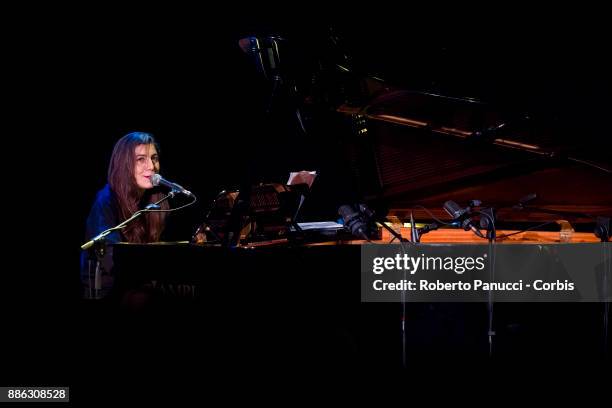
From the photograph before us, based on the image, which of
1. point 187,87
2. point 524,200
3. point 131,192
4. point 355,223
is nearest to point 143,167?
point 131,192

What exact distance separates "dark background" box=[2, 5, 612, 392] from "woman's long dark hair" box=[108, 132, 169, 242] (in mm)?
443

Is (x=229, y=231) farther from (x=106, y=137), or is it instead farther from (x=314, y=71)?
(x=106, y=137)

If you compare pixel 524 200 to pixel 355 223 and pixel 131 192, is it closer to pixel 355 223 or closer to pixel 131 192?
pixel 355 223

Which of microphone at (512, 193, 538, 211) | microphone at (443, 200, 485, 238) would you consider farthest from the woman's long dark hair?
microphone at (512, 193, 538, 211)

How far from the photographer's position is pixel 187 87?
4367 millimetres

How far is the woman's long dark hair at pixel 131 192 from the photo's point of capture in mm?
3609

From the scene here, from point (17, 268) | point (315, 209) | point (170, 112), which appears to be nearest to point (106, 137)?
point (170, 112)

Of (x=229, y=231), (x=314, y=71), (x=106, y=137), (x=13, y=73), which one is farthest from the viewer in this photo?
(x=106, y=137)

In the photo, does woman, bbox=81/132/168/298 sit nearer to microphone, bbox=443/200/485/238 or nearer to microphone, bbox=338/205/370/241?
microphone, bbox=338/205/370/241

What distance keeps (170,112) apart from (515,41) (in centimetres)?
276

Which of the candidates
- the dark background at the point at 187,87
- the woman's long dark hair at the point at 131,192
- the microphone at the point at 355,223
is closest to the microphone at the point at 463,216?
the microphone at the point at 355,223

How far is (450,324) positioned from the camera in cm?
328

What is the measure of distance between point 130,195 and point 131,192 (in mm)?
22

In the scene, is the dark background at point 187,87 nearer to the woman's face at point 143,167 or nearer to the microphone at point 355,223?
the woman's face at point 143,167
